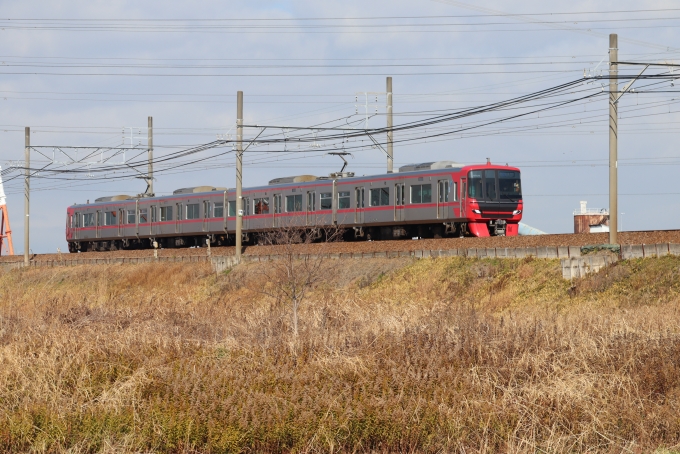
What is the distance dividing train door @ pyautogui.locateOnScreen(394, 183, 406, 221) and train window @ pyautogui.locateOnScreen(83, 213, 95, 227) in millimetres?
22357

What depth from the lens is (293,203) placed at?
37.2 meters

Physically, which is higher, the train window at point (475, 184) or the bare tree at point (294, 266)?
the train window at point (475, 184)

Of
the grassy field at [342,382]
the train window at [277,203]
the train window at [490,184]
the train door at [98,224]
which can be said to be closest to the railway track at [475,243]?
the train window at [277,203]

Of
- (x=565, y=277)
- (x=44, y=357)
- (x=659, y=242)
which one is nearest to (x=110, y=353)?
(x=44, y=357)

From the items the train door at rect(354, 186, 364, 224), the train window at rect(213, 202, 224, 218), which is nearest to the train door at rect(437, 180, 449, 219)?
the train door at rect(354, 186, 364, 224)

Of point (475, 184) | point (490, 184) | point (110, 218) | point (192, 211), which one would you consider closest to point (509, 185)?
point (490, 184)

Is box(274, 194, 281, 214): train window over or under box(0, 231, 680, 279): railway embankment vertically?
over

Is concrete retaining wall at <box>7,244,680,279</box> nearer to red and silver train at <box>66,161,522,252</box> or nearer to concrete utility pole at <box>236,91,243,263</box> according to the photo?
concrete utility pole at <box>236,91,243,263</box>

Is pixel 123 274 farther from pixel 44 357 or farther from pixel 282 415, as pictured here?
pixel 282 415

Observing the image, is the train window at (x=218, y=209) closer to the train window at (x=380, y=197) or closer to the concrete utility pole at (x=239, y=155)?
the concrete utility pole at (x=239, y=155)

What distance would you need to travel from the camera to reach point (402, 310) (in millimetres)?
19703

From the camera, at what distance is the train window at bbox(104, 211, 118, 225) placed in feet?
158

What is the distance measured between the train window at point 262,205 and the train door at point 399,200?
24.5 ft

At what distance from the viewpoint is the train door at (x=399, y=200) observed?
32.8 m
